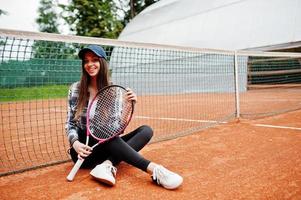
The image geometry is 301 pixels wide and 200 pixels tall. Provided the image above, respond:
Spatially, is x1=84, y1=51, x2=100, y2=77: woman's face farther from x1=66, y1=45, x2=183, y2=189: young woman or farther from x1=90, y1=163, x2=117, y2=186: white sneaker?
x1=90, y1=163, x2=117, y2=186: white sneaker

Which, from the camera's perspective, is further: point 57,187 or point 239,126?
point 239,126

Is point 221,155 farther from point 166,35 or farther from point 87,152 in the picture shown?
point 166,35

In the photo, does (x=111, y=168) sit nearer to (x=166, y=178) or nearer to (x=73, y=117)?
(x=166, y=178)

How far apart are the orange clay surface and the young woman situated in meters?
0.14

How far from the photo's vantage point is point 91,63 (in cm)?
289

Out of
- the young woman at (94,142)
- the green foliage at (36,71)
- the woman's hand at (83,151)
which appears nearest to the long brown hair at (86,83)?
the young woman at (94,142)

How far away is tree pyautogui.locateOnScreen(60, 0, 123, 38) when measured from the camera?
85.0ft

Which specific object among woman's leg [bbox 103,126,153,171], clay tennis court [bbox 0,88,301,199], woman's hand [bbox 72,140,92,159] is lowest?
clay tennis court [bbox 0,88,301,199]

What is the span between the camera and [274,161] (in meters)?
3.16

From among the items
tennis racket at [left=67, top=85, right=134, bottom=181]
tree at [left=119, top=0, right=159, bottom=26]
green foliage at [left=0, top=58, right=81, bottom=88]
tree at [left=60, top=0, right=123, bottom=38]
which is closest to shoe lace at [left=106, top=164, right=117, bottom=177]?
tennis racket at [left=67, top=85, right=134, bottom=181]

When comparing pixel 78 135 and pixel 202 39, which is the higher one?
pixel 202 39

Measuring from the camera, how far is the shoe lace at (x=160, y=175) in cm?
252

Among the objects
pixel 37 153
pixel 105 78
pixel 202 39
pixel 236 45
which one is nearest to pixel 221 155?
pixel 105 78

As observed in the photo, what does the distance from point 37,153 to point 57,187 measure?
165cm
